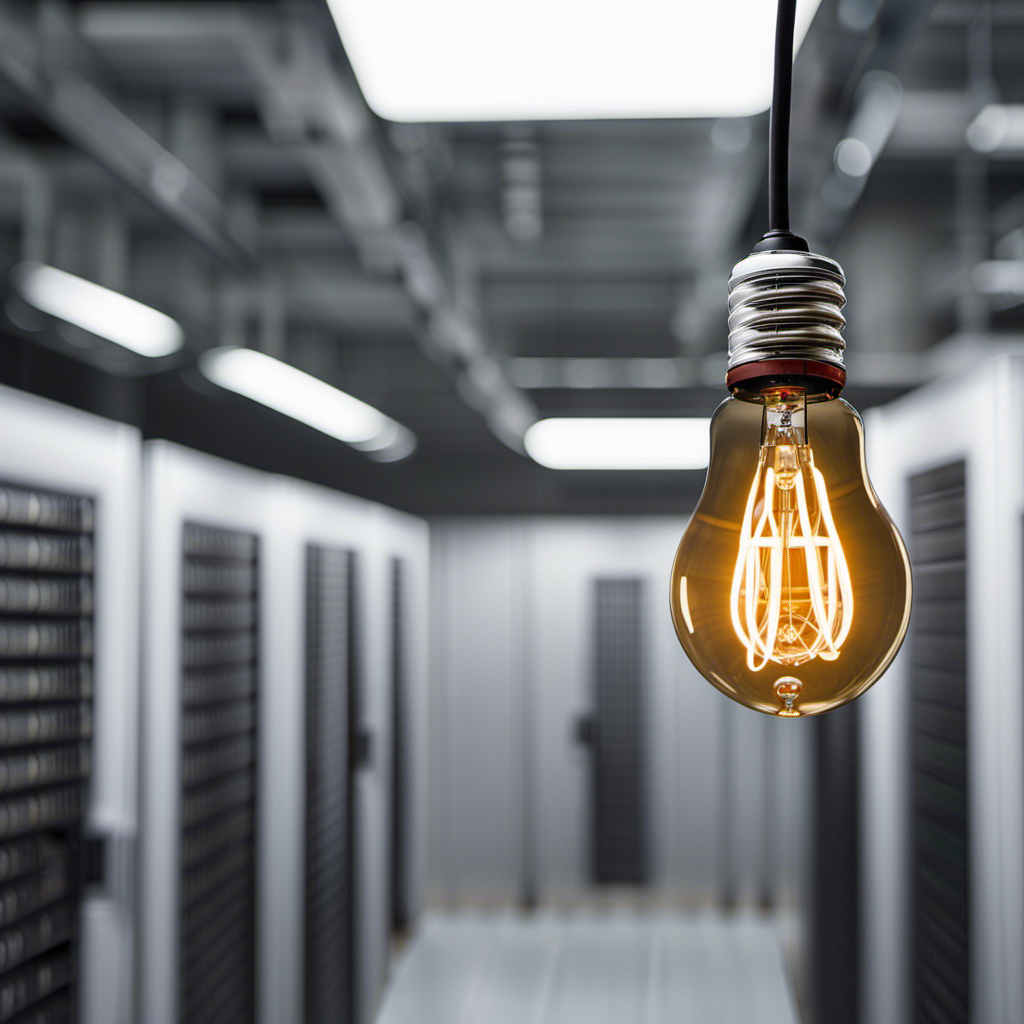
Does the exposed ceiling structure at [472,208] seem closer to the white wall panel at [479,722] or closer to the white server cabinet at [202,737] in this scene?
the white server cabinet at [202,737]

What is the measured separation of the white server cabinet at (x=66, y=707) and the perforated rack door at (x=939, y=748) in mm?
1332

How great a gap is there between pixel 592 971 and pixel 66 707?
3862mm

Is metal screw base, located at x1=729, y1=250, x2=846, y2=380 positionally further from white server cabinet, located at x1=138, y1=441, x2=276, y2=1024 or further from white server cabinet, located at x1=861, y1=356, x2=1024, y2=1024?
white server cabinet, located at x1=138, y1=441, x2=276, y2=1024

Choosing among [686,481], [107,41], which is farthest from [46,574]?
[686,481]

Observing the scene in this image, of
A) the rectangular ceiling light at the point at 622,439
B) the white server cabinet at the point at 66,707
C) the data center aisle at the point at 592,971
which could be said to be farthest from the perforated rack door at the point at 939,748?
the data center aisle at the point at 592,971

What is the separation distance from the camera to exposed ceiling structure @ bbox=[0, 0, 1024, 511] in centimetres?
135

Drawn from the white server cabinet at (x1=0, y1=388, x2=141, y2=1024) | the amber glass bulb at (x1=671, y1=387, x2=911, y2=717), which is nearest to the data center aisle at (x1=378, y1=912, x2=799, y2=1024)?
the white server cabinet at (x1=0, y1=388, x2=141, y2=1024)

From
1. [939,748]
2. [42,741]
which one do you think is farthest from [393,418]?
[939,748]

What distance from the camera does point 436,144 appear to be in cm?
219

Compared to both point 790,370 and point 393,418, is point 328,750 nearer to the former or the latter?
point 393,418

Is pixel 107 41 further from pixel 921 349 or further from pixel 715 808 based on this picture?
pixel 715 808

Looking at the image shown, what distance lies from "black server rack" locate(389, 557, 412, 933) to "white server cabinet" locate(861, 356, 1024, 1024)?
2495 mm

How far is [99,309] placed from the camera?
183cm

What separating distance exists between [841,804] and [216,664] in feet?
4.59
